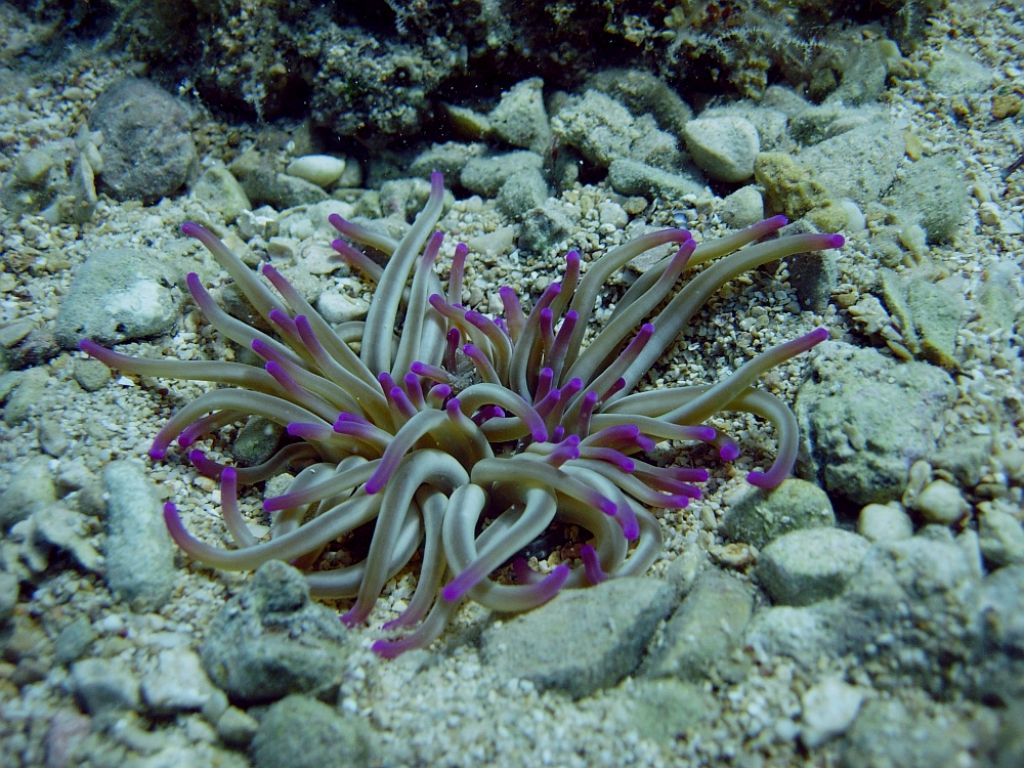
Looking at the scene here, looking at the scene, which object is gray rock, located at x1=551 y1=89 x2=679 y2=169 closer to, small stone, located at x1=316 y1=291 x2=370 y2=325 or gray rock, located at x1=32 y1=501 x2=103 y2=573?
small stone, located at x1=316 y1=291 x2=370 y2=325

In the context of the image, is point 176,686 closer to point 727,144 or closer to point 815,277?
point 815,277

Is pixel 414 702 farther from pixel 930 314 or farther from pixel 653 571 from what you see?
pixel 930 314

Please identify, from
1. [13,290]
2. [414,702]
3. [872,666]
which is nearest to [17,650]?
[414,702]

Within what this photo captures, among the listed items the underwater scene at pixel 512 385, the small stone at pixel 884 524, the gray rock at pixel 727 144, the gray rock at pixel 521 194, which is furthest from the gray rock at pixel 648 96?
the small stone at pixel 884 524

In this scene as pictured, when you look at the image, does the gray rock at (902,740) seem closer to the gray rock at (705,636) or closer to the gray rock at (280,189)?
the gray rock at (705,636)

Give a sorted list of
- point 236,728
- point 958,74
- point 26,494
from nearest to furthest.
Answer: point 236,728 → point 26,494 → point 958,74

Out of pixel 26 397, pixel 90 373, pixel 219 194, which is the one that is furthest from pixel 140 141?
pixel 26 397
